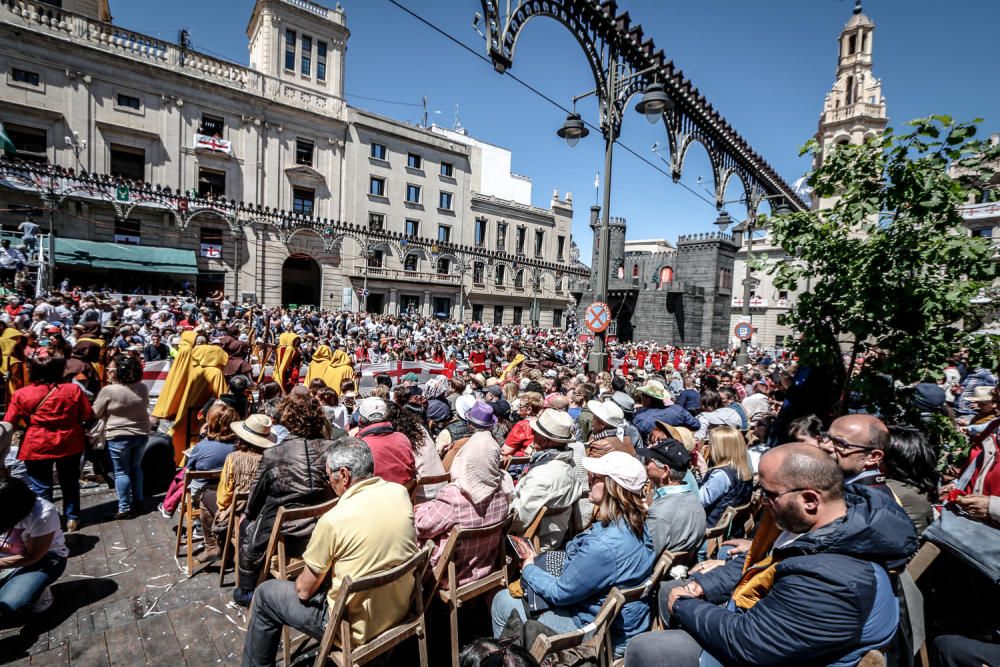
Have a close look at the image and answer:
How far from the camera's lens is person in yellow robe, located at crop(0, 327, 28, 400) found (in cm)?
673

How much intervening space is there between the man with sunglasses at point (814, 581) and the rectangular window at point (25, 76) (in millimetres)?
34330

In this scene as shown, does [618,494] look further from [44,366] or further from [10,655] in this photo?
[44,366]

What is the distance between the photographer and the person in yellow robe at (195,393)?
220 inches

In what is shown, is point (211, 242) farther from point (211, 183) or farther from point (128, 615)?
point (128, 615)

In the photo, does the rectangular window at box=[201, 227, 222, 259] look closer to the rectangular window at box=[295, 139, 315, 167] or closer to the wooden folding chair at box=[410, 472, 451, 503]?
the rectangular window at box=[295, 139, 315, 167]

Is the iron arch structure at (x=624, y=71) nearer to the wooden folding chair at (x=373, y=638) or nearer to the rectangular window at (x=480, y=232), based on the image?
the wooden folding chair at (x=373, y=638)

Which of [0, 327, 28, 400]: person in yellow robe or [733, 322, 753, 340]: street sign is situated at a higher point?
[733, 322, 753, 340]: street sign

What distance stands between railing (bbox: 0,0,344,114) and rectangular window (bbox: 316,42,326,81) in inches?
55.8

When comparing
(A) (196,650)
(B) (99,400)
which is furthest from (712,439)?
(B) (99,400)

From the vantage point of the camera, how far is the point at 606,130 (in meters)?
8.21

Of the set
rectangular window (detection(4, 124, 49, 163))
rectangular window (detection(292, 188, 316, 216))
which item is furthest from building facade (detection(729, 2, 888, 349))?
rectangular window (detection(4, 124, 49, 163))

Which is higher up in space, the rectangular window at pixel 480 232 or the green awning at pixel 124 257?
the rectangular window at pixel 480 232

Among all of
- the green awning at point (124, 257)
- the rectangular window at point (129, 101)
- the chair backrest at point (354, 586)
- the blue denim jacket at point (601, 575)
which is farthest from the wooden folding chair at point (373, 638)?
the rectangular window at point (129, 101)

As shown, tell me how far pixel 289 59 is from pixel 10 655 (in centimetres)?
3510
